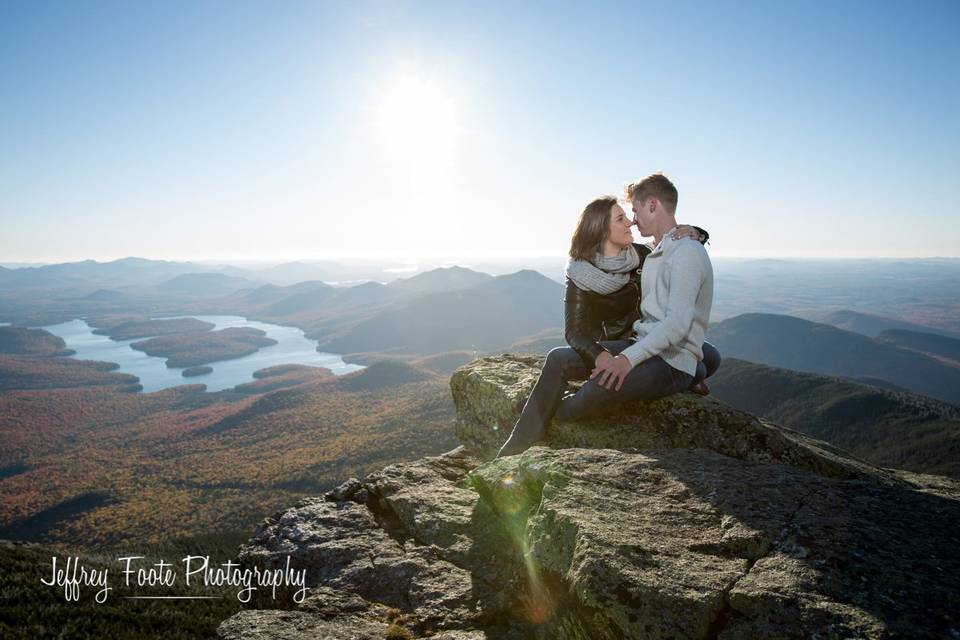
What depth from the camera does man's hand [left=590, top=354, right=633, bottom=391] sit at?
5273 millimetres

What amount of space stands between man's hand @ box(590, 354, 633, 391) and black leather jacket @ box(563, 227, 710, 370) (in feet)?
0.61

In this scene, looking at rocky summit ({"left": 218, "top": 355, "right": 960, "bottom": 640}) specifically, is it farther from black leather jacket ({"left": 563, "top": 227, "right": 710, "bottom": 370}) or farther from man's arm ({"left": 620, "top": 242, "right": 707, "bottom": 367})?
man's arm ({"left": 620, "top": 242, "right": 707, "bottom": 367})

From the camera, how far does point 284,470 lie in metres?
61.0

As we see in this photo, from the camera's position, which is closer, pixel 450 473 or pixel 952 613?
pixel 952 613

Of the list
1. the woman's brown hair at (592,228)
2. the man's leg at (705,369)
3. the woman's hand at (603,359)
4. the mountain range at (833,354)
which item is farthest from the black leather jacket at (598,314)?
the mountain range at (833,354)

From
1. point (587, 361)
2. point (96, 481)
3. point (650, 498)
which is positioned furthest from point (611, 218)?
point (96, 481)

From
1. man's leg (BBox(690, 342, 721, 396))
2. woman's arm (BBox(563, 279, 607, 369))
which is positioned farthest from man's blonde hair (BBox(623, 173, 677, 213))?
man's leg (BBox(690, 342, 721, 396))

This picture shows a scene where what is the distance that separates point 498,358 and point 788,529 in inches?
267

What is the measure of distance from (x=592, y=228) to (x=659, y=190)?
92 centimetres

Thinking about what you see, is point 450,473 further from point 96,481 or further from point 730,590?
point 96,481

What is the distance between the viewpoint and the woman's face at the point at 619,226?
579 cm

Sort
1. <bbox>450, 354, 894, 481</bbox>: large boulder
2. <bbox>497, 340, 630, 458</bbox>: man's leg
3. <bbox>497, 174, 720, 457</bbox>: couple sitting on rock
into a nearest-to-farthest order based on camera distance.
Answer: <bbox>497, 174, 720, 457</bbox>: couple sitting on rock
<bbox>450, 354, 894, 481</bbox>: large boulder
<bbox>497, 340, 630, 458</bbox>: man's leg

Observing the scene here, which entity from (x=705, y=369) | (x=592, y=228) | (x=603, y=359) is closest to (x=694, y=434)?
(x=705, y=369)

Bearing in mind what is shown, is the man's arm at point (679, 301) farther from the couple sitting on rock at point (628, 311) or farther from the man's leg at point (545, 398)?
the man's leg at point (545, 398)
